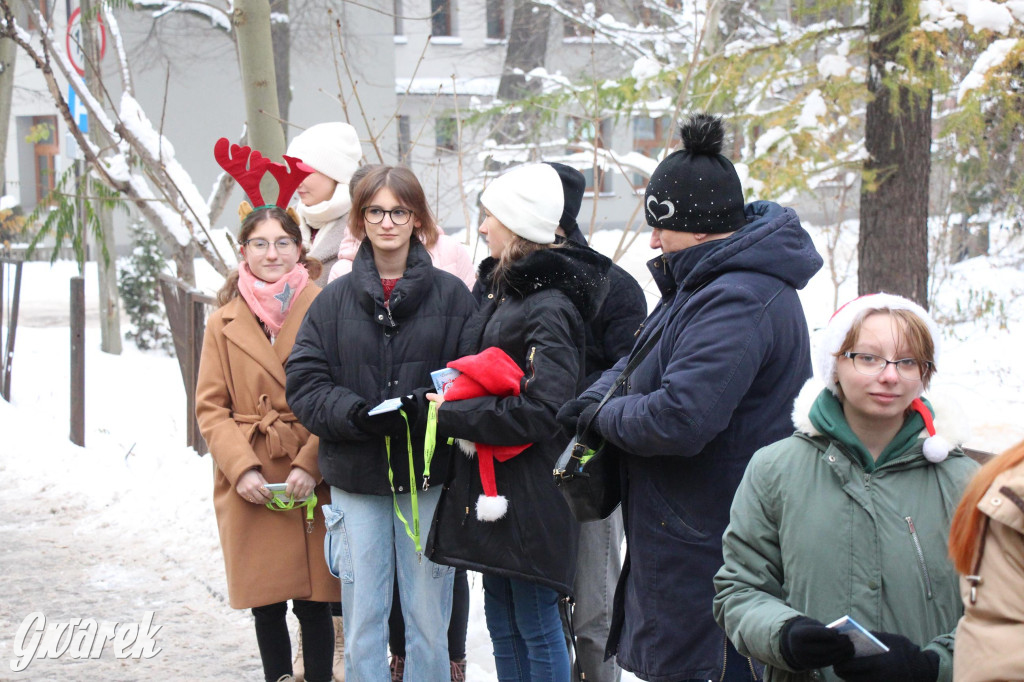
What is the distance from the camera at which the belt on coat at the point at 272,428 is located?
3898mm

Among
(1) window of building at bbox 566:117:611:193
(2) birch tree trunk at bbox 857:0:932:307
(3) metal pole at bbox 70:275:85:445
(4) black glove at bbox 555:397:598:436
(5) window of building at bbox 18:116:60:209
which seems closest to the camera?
(4) black glove at bbox 555:397:598:436

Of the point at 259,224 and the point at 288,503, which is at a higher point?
the point at 259,224

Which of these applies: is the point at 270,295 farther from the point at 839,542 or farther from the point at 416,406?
the point at 839,542

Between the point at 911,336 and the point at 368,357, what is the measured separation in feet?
6.39

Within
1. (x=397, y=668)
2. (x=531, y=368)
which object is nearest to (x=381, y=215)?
(x=531, y=368)

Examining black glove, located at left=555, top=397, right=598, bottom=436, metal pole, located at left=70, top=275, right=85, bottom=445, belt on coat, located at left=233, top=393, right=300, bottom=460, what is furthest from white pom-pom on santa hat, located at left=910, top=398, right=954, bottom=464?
metal pole, located at left=70, top=275, right=85, bottom=445

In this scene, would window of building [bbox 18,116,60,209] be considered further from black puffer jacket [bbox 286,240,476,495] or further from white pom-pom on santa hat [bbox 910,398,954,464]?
white pom-pom on santa hat [bbox 910,398,954,464]

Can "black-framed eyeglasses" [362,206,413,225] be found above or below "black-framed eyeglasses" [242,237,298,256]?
above

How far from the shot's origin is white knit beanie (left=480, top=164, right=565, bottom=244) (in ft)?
11.5

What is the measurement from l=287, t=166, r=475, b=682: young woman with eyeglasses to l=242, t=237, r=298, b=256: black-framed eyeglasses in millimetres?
400

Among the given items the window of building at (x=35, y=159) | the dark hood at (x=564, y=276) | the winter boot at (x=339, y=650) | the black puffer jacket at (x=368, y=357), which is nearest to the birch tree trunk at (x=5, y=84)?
the winter boot at (x=339, y=650)

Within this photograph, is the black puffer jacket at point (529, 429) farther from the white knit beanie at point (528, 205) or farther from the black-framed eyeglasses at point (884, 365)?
the black-framed eyeglasses at point (884, 365)

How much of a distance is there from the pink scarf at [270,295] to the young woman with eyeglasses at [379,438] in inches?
13.1

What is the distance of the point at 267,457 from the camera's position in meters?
3.93
